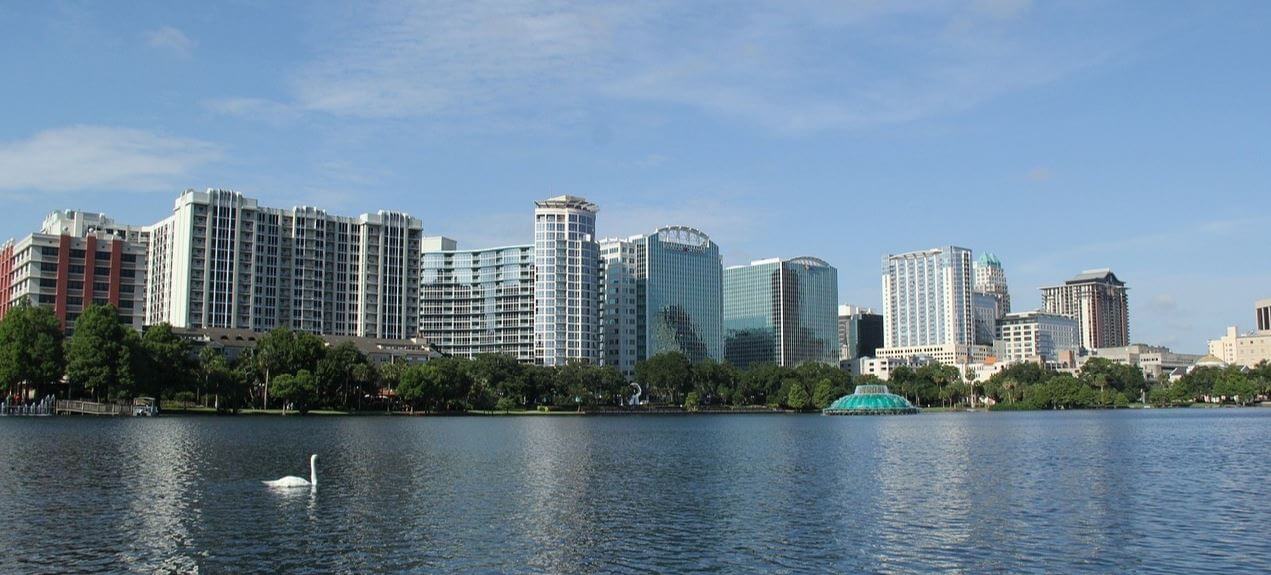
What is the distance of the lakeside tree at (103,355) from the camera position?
153 metres

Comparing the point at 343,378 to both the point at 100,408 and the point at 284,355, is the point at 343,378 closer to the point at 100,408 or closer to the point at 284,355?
the point at 284,355

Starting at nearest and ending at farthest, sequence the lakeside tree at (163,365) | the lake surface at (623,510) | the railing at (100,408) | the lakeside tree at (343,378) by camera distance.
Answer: the lake surface at (623,510) → the railing at (100,408) → the lakeside tree at (163,365) → the lakeside tree at (343,378)

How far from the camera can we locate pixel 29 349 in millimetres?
154500

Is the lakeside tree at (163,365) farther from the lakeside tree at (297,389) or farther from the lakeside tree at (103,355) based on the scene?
the lakeside tree at (297,389)

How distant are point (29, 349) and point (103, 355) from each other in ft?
36.9

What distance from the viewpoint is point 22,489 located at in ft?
187

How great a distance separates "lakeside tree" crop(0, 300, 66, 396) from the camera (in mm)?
153250

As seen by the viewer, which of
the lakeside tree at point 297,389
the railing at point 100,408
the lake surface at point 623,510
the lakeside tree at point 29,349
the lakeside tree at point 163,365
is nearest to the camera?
the lake surface at point 623,510

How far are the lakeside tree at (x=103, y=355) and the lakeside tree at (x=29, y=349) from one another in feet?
7.68

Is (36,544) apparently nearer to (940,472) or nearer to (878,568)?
(878,568)

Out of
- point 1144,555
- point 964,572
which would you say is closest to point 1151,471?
point 1144,555

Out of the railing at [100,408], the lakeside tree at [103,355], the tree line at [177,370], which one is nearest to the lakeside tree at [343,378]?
Answer: the tree line at [177,370]

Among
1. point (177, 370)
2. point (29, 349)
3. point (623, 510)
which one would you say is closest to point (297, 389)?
point (177, 370)

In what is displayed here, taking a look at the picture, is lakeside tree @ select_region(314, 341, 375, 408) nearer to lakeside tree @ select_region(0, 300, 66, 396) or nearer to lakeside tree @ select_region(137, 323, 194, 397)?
lakeside tree @ select_region(137, 323, 194, 397)
